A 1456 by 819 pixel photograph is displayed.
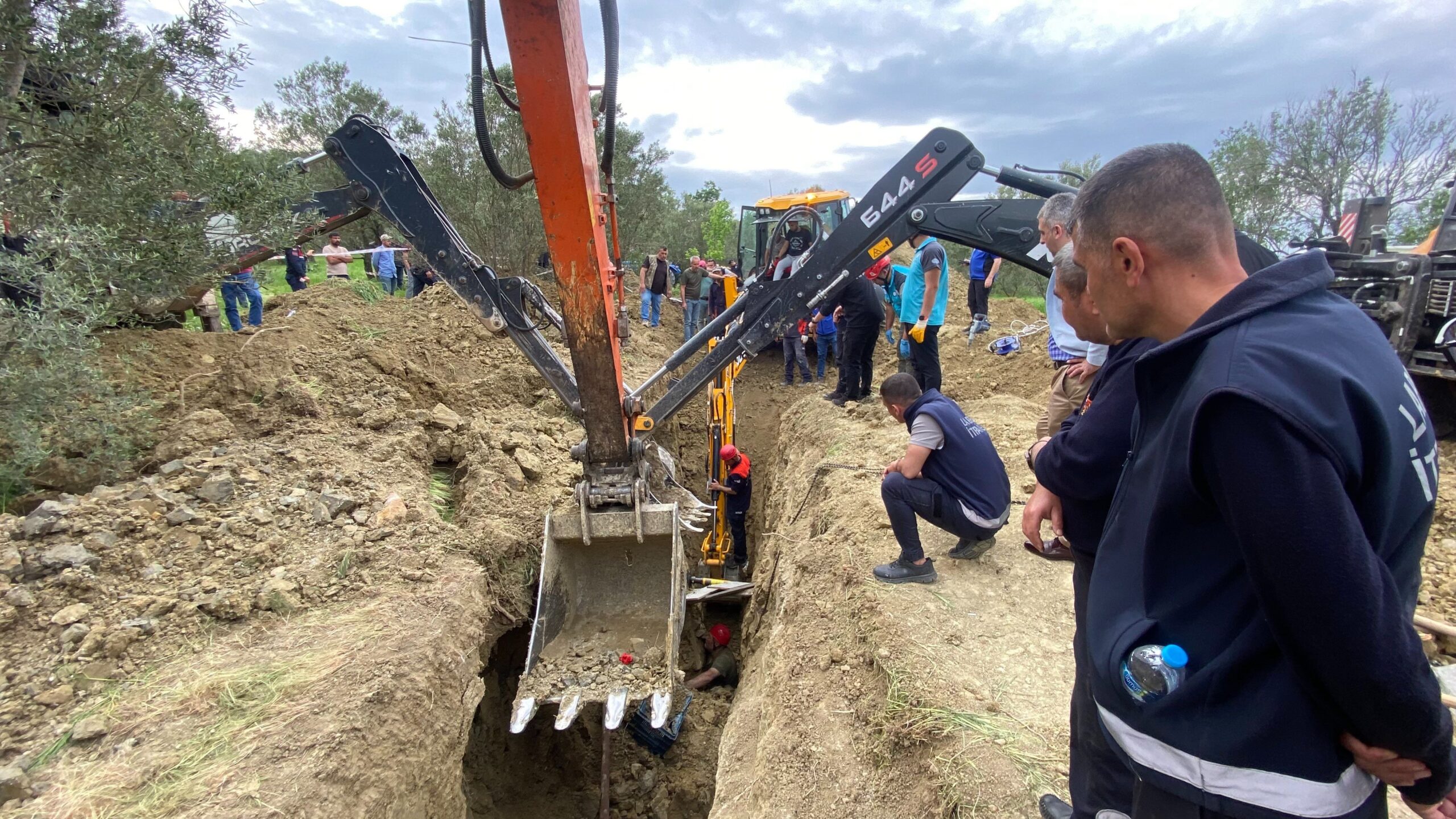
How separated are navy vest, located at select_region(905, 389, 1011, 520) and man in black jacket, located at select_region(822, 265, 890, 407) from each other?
350cm

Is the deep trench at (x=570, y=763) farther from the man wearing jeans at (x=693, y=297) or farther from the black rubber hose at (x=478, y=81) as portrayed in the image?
the man wearing jeans at (x=693, y=297)

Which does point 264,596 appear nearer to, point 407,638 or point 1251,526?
point 407,638

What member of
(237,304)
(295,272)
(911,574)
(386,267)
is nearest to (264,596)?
(911,574)

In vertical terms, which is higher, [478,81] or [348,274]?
[478,81]

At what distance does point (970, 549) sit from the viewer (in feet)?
13.5

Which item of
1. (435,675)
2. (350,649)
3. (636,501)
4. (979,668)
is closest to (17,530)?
(350,649)

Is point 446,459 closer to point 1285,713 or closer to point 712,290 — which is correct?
point 1285,713

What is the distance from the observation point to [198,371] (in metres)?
5.77

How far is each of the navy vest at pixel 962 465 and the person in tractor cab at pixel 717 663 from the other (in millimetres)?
2794

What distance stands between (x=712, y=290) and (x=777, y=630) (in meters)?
9.47

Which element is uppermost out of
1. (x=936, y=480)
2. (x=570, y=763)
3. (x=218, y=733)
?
(x=936, y=480)

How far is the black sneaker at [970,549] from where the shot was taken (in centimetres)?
413

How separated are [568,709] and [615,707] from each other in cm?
25

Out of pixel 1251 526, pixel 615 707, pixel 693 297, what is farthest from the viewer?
pixel 693 297
